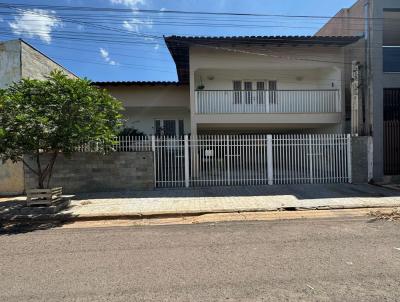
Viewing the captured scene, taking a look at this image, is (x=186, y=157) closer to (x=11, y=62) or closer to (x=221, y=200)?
(x=221, y=200)

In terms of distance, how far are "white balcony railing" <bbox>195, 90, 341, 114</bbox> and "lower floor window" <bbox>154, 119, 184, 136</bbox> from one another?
3.82 metres

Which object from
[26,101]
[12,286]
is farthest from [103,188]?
[12,286]

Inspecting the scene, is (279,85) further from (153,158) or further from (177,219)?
(177,219)

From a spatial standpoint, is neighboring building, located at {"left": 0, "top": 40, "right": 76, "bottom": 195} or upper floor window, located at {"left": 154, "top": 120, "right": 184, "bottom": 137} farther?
upper floor window, located at {"left": 154, "top": 120, "right": 184, "bottom": 137}

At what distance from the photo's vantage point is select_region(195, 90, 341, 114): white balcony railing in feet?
44.7

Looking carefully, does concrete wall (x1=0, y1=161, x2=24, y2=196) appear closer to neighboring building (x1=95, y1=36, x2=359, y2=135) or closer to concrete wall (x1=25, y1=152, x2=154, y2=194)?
concrete wall (x1=25, y1=152, x2=154, y2=194)

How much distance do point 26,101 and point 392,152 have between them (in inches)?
497

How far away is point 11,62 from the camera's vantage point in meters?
10.8

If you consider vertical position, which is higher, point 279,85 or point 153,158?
point 279,85

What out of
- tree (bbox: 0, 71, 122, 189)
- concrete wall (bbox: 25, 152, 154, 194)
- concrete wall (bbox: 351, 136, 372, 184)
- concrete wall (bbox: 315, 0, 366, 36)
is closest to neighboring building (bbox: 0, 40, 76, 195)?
concrete wall (bbox: 25, 152, 154, 194)

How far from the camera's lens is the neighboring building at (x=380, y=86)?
39.5 feet

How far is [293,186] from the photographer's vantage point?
37.0 ft

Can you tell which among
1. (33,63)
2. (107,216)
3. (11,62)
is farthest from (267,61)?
(11,62)

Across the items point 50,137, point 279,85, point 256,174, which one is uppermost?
point 279,85
